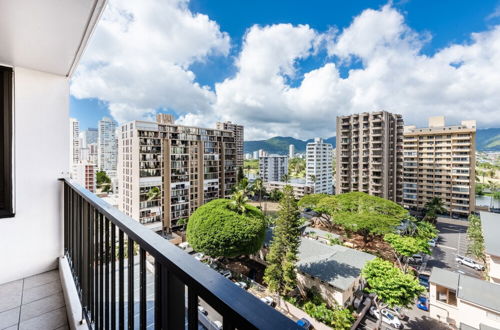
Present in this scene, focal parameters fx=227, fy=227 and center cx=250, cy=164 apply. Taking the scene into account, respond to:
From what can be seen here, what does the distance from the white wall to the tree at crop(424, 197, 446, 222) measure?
24221mm

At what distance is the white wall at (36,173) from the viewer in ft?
6.56

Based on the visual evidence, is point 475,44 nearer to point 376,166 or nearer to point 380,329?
point 376,166

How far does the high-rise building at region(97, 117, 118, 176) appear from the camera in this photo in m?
27.3

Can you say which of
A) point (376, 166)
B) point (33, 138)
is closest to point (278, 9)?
point (376, 166)

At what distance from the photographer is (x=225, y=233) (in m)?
8.79

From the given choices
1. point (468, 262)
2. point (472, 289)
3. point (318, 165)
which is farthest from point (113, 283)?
point (318, 165)

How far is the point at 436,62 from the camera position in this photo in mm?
30297

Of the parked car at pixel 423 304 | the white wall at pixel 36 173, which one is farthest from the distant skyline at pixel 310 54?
the parked car at pixel 423 304

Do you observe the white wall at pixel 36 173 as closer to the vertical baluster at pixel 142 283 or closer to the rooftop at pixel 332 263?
the vertical baluster at pixel 142 283

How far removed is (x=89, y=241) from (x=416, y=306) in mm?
11545

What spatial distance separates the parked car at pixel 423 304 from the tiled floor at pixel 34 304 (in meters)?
11.4

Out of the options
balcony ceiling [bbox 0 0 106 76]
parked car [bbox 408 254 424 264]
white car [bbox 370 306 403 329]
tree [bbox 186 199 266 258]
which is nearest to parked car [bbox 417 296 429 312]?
white car [bbox 370 306 403 329]

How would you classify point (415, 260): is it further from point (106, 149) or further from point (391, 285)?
point (106, 149)

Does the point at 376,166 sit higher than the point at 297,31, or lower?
lower
